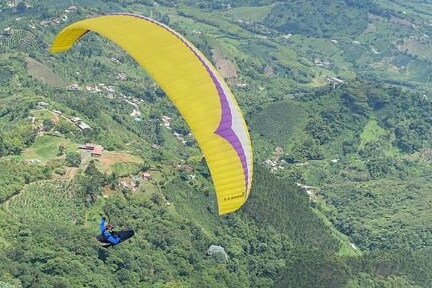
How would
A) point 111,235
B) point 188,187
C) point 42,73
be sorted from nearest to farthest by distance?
point 111,235
point 188,187
point 42,73

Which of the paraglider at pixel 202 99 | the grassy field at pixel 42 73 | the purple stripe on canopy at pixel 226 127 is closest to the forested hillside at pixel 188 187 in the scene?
the grassy field at pixel 42 73

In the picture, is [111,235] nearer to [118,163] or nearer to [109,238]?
[109,238]

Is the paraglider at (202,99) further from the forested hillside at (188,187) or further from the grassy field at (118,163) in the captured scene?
the grassy field at (118,163)

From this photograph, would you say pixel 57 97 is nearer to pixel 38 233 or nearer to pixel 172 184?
pixel 172 184

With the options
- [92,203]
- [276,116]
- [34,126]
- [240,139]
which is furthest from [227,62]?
[240,139]

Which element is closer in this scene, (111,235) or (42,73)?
(111,235)

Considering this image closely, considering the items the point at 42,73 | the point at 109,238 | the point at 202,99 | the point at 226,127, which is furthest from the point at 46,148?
the point at 42,73
